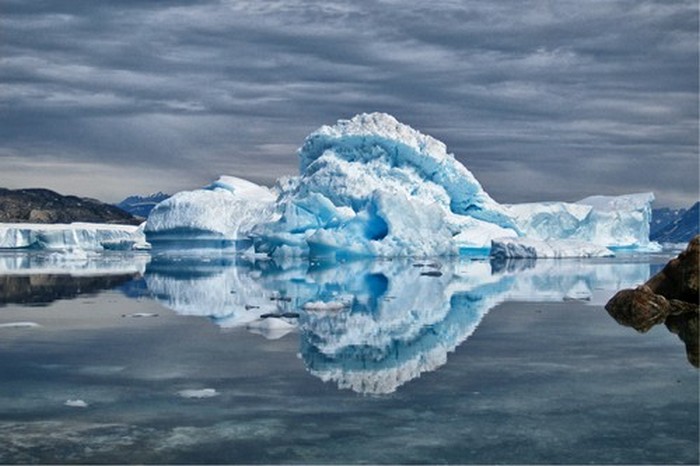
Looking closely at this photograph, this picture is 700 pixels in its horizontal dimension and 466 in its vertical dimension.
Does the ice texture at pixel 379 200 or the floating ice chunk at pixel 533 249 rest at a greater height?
the ice texture at pixel 379 200

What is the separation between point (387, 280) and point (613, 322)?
394 inches

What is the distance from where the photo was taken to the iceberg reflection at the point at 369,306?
8.13 m

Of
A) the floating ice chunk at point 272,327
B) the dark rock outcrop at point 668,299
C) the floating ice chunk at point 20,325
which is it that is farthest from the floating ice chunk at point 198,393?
the dark rock outcrop at point 668,299

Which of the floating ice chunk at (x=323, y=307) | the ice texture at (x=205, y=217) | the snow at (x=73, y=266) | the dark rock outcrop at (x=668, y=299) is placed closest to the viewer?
the dark rock outcrop at (x=668, y=299)

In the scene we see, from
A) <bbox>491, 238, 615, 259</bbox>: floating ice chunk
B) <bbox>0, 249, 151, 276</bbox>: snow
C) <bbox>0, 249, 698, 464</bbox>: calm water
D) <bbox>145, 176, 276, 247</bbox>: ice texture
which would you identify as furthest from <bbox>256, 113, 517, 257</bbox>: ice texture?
<bbox>0, 249, 698, 464</bbox>: calm water

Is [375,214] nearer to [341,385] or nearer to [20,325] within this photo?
[20,325]

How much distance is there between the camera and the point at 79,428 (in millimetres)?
5410

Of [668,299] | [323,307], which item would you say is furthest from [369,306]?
[668,299]

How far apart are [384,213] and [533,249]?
7.95 m

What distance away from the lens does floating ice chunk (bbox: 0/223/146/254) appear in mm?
56844

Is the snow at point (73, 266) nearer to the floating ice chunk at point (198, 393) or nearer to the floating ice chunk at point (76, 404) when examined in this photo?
the floating ice chunk at point (198, 393)

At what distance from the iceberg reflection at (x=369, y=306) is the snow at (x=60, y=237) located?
118ft

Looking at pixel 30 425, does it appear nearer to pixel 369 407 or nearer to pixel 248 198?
pixel 369 407

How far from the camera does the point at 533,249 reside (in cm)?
3622
